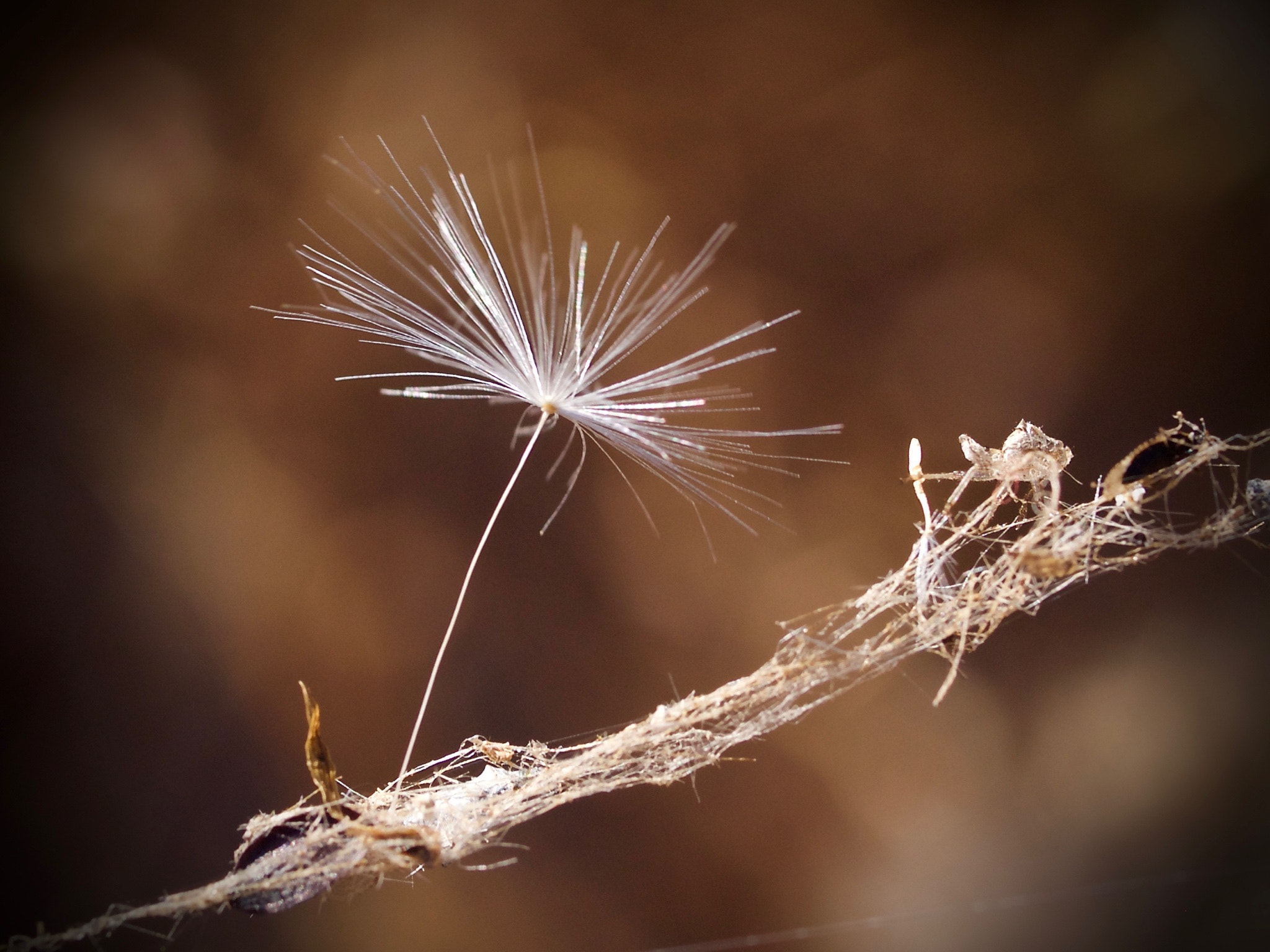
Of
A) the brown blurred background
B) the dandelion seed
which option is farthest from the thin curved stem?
the brown blurred background

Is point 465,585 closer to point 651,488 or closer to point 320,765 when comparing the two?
point 320,765

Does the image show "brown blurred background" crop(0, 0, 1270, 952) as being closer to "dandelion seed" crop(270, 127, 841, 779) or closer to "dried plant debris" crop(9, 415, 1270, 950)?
"dandelion seed" crop(270, 127, 841, 779)

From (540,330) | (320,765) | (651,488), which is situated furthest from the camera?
(651,488)

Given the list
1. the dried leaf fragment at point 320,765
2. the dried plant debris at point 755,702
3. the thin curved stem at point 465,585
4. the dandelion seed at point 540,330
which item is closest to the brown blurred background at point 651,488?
the dandelion seed at point 540,330

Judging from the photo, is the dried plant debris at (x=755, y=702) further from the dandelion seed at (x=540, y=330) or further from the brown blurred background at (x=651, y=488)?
the brown blurred background at (x=651, y=488)

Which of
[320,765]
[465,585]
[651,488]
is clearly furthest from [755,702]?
[651,488]

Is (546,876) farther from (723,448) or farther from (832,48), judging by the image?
(832,48)
